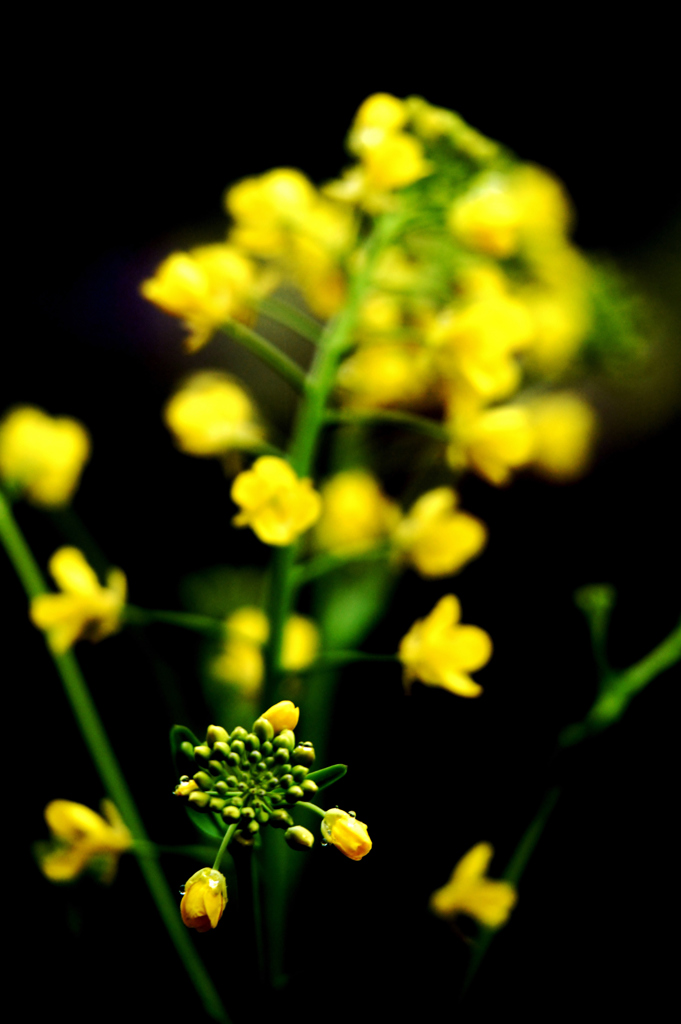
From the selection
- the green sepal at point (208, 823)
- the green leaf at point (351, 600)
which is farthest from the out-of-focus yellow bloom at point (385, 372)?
the green sepal at point (208, 823)

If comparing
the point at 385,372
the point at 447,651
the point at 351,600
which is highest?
the point at 385,372

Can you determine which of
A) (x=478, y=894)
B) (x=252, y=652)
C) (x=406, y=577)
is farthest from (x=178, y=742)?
(x=406, y=577)

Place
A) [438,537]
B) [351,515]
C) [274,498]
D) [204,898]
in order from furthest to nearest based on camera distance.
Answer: [351,515] < [438,537] < [274,498] < [204,898]

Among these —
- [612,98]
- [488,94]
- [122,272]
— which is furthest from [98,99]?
[612,98]

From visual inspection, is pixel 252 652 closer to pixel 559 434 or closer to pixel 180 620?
pixel 180 620

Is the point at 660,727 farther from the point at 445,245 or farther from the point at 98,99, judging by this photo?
the point at 98,99

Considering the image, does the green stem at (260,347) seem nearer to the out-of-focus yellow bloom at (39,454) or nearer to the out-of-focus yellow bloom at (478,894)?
the out-of-focus yellow bloom at (39,454)
